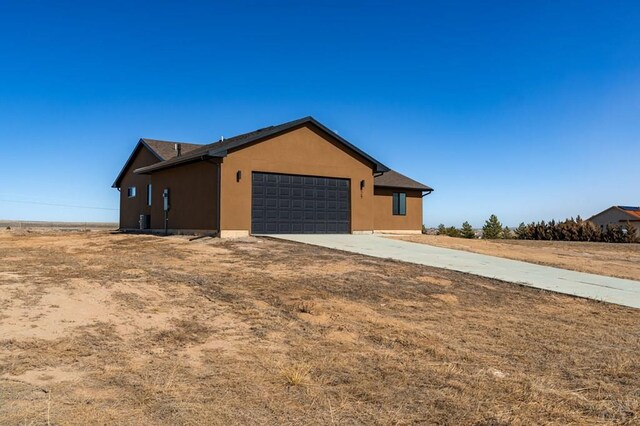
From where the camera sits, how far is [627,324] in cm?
753

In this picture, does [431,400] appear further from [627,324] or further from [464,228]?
[464,228]

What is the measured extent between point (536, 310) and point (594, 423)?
475 centimetres

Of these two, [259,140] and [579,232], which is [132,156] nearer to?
[259,140]

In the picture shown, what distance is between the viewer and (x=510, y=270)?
12.6m

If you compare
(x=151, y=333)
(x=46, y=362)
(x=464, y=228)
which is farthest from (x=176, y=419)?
(x=464, y=228)

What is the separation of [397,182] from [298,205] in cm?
865

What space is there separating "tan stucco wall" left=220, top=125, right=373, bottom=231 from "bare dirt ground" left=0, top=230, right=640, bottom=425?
8.34m

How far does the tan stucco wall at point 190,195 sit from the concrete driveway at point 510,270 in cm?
410

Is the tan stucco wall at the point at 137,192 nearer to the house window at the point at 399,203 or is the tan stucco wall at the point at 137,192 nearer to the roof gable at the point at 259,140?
the roof gable at the point at 259,140

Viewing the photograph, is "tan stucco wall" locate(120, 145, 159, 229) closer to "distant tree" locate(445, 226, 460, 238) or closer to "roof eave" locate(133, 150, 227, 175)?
"roof eave" locate(133, 150, 227, 175)

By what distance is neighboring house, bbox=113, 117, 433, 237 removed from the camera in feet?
60.0

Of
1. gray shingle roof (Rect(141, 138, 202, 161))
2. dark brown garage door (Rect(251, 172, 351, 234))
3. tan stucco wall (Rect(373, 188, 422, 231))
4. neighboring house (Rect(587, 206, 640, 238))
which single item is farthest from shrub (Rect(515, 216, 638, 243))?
gray shingle roof (Rect(141, 138, 202, 161))

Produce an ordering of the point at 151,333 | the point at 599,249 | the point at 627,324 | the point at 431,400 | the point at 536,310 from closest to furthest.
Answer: the point at 431,400 < the point at 151,333 < the point at 627,324 < the point at 536,310 < the point at 599,249

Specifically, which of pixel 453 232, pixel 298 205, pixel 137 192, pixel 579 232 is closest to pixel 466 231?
pixel 453 232
